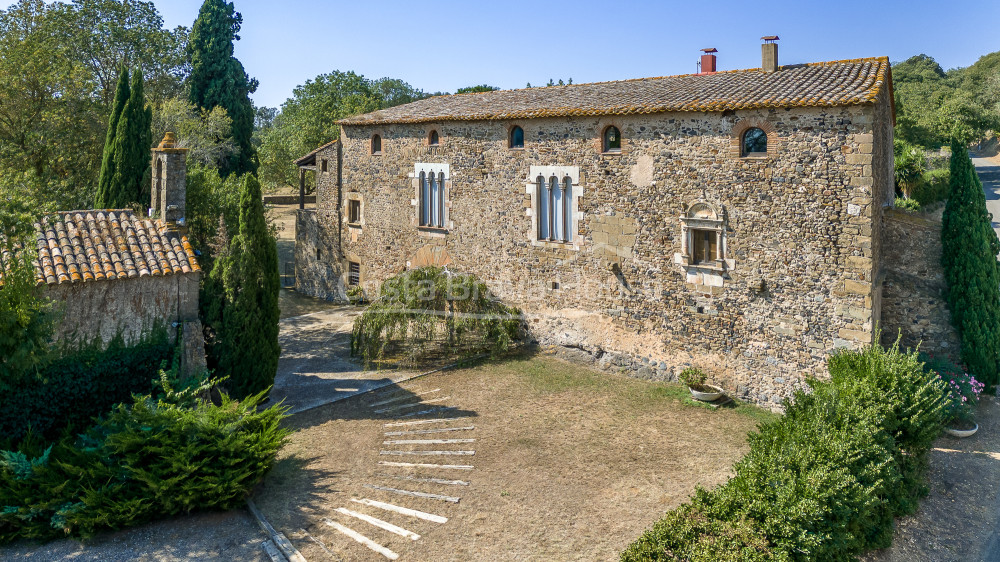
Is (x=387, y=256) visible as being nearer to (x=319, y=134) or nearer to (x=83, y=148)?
(x=83, y=148)

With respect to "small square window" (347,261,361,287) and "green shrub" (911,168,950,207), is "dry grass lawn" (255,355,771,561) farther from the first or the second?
"green shrub" (911,168,950,207)

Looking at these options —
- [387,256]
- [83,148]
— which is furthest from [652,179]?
[83,148]

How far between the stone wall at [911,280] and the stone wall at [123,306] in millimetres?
14340

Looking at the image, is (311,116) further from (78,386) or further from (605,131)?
(78,386)

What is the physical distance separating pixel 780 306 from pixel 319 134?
28.4m

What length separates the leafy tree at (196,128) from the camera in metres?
25.1

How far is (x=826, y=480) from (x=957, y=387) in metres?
7.48

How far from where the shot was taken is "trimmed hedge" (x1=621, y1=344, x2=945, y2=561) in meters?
6.99

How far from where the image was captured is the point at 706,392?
13.9 meters

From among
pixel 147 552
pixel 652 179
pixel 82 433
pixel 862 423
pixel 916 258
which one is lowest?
pixel 147 552

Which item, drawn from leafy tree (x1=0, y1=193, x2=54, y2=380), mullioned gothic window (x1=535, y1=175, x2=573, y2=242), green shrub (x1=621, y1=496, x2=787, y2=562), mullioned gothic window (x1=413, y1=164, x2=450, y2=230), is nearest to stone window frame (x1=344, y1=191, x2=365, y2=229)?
mullioned gothic window (x1=413, y1=164, x2=450, y2=230)

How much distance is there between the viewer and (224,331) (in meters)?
12.9

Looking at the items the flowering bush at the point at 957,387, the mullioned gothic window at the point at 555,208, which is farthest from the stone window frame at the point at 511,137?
the flowering bush at the point at 957,387

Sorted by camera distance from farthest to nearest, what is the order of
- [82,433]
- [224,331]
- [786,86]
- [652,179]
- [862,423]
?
1. [652,179]
2. [786,86]
3. [224,331]
4. [82,433]
5. [862,423]
